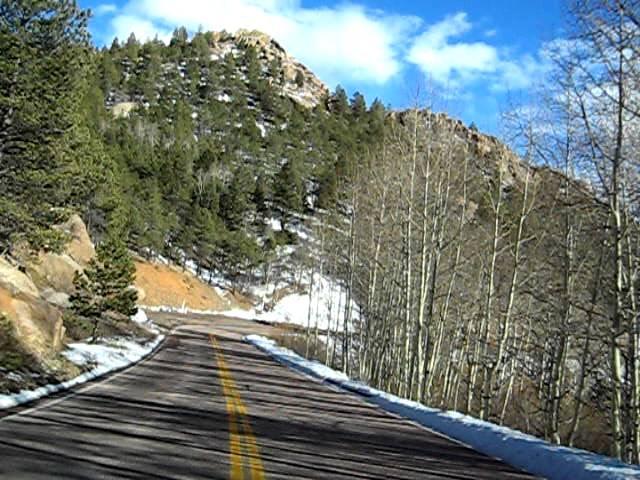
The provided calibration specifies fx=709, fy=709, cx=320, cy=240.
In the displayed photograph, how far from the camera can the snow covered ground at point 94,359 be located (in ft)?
39.7

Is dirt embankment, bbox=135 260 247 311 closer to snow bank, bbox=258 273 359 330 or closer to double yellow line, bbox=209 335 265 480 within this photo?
snow bank, bbox=258 273 359 330

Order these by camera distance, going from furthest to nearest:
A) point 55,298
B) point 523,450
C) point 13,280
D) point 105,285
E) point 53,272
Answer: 1. point 53,272
2. point 55,298
3. point 105,285
4. point 13,280
5. point 523,450

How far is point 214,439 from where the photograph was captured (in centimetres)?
961

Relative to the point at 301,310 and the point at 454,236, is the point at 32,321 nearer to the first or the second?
the point at 454,236

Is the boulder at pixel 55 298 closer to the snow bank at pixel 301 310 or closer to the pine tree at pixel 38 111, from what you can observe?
the pine tree at pixel 38 111

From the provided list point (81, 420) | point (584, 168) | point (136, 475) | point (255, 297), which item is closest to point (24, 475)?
point (136, 475)

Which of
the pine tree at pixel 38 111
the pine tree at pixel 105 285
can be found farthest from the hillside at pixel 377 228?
the pine tree at pixel 38 111

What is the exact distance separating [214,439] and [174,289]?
6972cm

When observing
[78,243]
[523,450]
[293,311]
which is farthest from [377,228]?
[293,311]

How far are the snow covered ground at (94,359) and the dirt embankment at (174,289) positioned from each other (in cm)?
4047

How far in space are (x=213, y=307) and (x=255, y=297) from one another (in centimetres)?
1037

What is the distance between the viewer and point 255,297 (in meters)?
91.6

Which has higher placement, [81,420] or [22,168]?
[22,168]

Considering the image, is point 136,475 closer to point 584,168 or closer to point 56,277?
point 584,168
